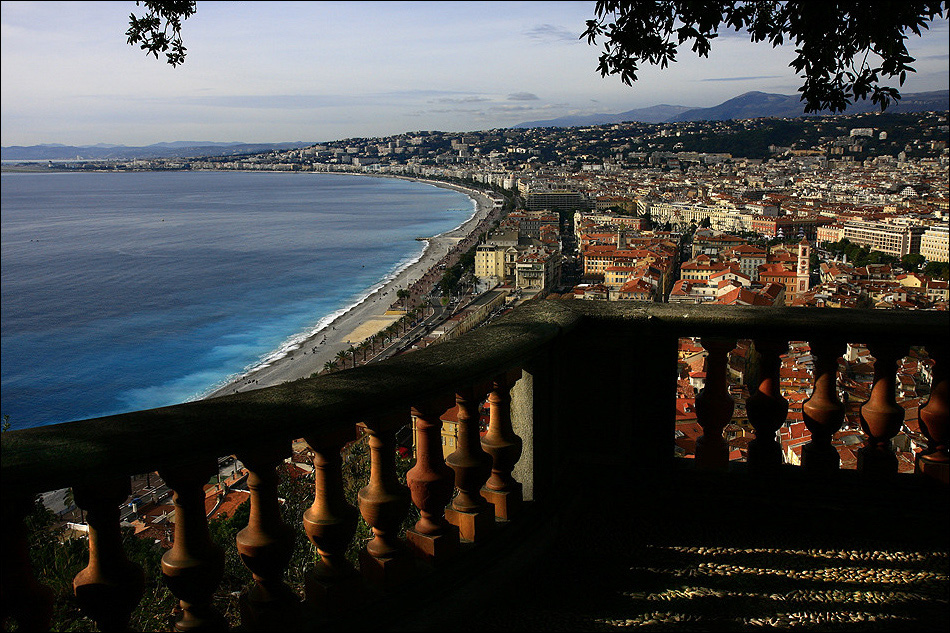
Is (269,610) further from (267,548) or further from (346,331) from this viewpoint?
(346,331)

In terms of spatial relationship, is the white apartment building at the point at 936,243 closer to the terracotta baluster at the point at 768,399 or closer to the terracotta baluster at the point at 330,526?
the terracotta baluster at the point at 768,399

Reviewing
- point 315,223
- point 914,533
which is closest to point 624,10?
point 914,533

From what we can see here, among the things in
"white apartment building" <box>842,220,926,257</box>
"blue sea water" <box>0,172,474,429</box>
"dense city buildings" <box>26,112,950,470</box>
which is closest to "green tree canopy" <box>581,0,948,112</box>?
"dense city buildings" <box>26,112,950,470</box>

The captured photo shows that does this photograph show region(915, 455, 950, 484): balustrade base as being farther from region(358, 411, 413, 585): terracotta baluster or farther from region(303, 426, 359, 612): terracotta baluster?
region(303, 426, 359, 612): terracotta baluster

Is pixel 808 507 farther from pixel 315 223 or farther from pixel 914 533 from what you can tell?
pixel 315 223

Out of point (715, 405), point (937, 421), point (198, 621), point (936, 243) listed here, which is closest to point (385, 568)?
point (198, 621)

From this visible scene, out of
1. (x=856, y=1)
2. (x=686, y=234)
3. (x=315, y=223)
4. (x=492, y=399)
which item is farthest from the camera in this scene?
(x=315, y=223)

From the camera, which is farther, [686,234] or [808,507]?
[686,234]
